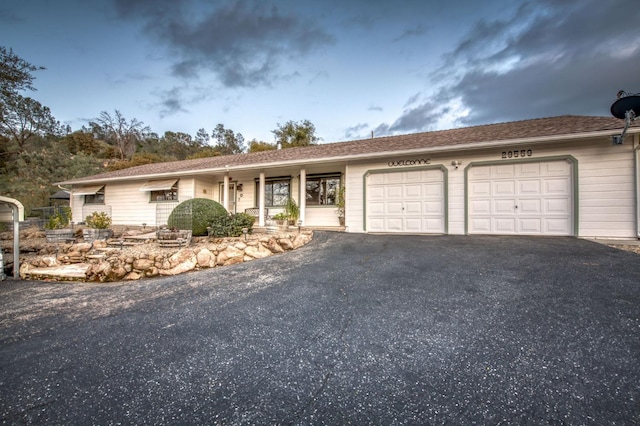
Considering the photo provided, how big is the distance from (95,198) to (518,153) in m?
19.5

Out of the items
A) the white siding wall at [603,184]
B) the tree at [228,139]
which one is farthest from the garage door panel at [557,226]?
the tree at [228,139]

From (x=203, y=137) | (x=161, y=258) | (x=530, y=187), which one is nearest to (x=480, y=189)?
(x=530, y=187)

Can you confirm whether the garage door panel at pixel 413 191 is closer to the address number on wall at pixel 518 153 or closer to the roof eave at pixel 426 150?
the roof eave at pixel 426 150

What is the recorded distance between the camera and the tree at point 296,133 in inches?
1112

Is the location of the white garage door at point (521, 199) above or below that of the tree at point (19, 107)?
below

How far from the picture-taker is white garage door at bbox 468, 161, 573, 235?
700cm

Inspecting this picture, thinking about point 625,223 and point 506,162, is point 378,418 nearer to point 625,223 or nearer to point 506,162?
point 506,162

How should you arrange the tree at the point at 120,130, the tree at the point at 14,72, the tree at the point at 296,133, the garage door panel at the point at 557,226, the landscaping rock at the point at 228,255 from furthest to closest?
the tree at the point at 120,130 < the tree at the point at 296,133 < the tree at the point at 14,72 < the garage door panel at the point at 557,226 < the landscaping rock at the point at 228,255

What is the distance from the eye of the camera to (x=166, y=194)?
12.2 m

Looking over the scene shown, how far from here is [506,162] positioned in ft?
24.6

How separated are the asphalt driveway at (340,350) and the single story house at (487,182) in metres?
3.43

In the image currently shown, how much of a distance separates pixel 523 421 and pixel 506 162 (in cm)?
798

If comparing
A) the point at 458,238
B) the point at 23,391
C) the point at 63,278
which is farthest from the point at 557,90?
the point at 63,278

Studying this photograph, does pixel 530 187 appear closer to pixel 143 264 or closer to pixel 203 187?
pixel 143 264
